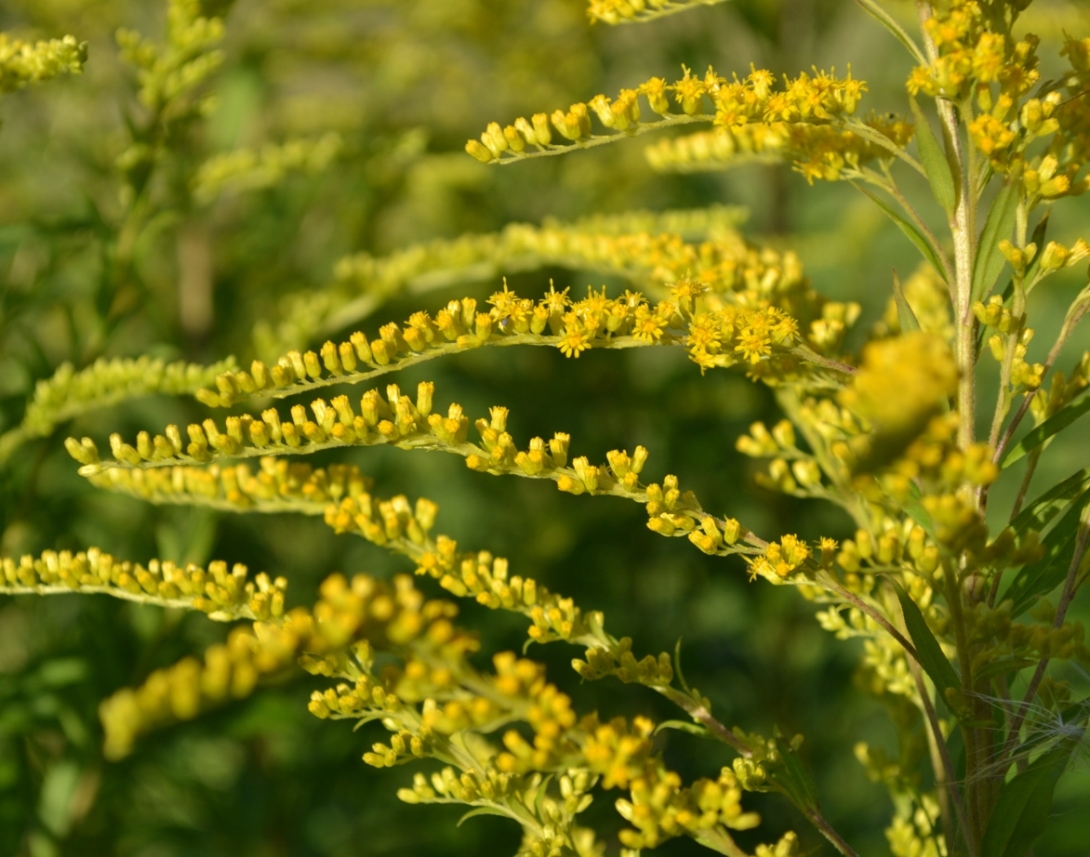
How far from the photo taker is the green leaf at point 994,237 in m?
0.88

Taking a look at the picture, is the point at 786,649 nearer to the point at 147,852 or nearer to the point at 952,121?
the point at 952,121

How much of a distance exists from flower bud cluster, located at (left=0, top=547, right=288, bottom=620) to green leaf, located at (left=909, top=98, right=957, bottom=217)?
30.7 inches

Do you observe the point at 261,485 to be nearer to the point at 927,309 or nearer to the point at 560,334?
the point at 560,334

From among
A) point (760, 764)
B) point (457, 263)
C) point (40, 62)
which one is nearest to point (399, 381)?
point (457, 263)

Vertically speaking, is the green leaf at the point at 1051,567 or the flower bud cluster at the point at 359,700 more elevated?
the green leaf at the point at 1051,567

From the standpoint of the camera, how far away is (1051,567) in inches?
35.5

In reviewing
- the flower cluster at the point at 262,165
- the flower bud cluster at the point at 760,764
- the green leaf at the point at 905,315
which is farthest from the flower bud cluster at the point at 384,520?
the flower cluster at the point at 262,165

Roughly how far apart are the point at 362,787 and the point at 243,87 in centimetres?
166

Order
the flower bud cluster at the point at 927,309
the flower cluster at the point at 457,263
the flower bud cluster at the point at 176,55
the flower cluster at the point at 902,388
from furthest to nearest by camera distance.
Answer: the flower cluster at the point at 457,263, the flower bud cluster at the point at 176,55, the flower bud cluster at the point at 927,309, the flower cluster at the point at 902,388

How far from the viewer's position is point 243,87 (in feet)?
6.95

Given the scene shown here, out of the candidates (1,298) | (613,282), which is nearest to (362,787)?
(1,298)

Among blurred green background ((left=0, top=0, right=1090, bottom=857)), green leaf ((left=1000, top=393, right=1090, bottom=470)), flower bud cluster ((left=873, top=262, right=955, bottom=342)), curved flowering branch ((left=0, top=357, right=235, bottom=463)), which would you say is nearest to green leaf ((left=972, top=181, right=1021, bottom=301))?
green leaf ((left=1000, top=393, right=1090, bottom=470))

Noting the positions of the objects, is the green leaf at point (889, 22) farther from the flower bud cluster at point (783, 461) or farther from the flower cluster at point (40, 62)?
the flower cluster at point (40, 62)

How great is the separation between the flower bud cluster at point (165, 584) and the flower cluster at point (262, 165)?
32.1 inches
